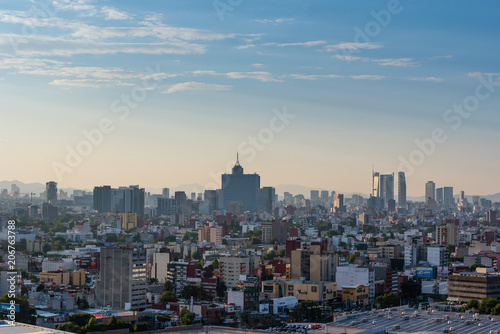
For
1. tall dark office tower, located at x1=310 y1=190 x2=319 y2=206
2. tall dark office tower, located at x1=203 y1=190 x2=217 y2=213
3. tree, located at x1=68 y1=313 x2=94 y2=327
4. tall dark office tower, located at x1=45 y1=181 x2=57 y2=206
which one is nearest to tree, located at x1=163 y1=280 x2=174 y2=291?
tree, located at x1=68 y1=313 x2=94 y2=327

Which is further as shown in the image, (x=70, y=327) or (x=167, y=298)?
(x=167, y=298)

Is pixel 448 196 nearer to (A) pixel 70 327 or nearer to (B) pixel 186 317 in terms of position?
(B) pixel 186 317

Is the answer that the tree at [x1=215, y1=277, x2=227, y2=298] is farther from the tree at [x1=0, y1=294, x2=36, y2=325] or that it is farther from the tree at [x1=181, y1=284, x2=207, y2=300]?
the tree at [x1=0, y1=294, x2=36, y2=325]

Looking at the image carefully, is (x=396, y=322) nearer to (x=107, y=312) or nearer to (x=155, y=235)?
(x=107, y=312)

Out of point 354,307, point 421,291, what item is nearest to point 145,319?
point 354,307

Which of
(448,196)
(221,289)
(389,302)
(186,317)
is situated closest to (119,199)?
(221,289)

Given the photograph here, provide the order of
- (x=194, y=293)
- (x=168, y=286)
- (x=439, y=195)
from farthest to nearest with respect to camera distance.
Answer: (x=439, y=195) < (x=168, y=286) < (x=194, y=293)

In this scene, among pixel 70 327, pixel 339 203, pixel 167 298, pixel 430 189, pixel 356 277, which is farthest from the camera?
pixel 430 189
